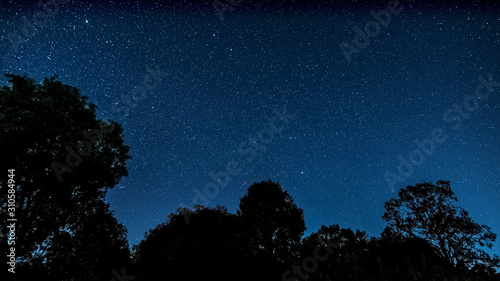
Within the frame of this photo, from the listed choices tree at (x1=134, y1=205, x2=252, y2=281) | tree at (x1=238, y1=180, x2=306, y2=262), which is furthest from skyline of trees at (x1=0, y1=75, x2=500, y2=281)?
tree at (x1=238, y1=180, x2=306, y2=262)

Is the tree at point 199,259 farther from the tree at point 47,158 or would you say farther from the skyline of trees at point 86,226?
the tree at point 47,158

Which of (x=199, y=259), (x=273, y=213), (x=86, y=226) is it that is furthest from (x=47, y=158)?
(x=273, y=213)

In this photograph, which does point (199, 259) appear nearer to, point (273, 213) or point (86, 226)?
point (86, 226)

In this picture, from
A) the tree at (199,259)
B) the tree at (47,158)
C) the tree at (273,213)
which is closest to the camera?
the tree at (199,259)

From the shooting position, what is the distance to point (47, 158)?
1388 centimetres

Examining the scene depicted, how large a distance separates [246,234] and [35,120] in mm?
→ 17646

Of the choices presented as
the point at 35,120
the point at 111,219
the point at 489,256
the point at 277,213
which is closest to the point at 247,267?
the point at 111,219

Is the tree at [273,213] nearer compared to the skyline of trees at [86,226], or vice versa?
the skyline of trees at [86,226]

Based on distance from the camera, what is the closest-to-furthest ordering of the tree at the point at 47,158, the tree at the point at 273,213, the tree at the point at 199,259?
1. the tree at the point at 199,259
2. the tree at the point at 47,158
3. the tree at the point at 273,213

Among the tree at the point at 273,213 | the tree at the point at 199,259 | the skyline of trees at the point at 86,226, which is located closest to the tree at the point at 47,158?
the skyline of trees at the point at 86,226

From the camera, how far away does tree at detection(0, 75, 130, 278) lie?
12859 mm

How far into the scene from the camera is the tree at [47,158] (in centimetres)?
1286

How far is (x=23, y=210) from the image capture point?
13.9 metres

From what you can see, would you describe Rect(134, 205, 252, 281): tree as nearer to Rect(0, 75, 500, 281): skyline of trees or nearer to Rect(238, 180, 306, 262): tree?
Rect(0, 75, 500, 281): skyline of trees
